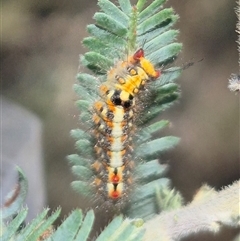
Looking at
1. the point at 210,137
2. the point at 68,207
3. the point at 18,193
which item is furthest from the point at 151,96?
the point at 210,137

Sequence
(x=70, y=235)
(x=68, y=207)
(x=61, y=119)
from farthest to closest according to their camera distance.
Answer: (x=61, y=119), (x=68, y=207), (x=70, y=235)

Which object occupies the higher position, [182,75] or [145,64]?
[145,64]

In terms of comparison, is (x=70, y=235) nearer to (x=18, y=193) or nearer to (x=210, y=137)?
(x=18, y=193)

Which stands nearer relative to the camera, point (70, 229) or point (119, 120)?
point (70, 229)

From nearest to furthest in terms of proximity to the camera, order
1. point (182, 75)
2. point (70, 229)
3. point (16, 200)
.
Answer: point (70, 229), point (16, 200), point (182, 75)

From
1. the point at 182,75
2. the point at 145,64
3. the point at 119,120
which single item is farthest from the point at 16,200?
the point at 182,75

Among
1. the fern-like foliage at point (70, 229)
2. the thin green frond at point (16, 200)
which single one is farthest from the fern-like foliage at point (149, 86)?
the fern-like foliage at point (70, 229)

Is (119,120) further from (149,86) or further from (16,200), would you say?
(16,200)
